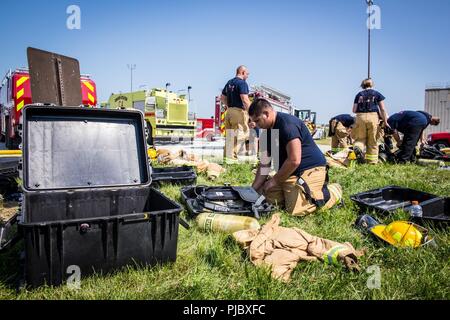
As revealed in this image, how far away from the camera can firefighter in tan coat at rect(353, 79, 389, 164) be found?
7.11m

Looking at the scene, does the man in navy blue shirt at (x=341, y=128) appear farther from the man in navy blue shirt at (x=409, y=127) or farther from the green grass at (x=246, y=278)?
the green grass at (x=246, y=278)

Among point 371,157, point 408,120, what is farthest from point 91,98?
point 408,120

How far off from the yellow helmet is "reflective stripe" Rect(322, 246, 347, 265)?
1.70 ft

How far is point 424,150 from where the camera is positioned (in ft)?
26.5

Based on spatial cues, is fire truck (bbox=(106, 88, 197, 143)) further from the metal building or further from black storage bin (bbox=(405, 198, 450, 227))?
the metal building

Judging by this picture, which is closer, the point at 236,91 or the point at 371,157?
the point at 236,91

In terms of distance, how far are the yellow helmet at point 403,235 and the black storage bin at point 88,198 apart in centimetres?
173

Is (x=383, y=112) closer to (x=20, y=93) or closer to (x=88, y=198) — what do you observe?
(x=88, y=198)

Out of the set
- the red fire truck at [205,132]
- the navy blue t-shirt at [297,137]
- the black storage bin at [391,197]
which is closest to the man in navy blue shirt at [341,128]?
the black storage bin at [391,197]

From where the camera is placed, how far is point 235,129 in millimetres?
7016

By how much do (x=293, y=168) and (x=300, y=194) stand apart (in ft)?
1.11
